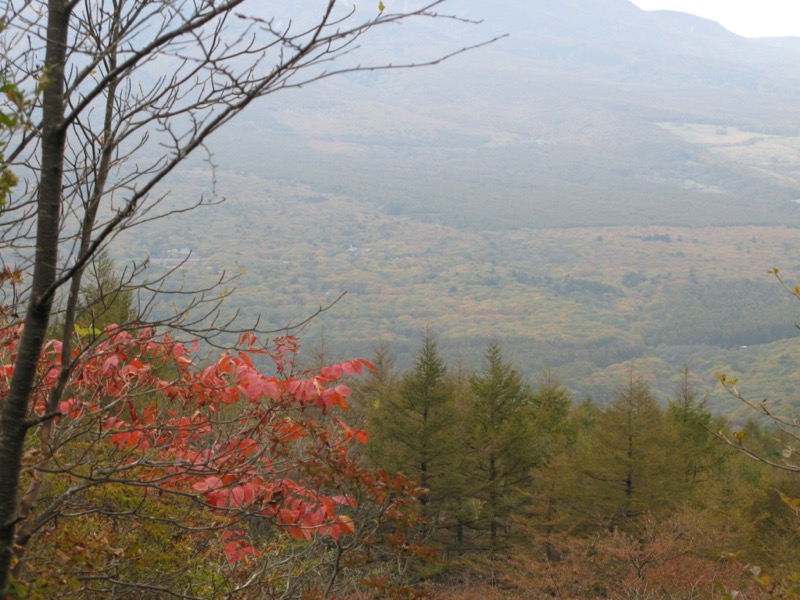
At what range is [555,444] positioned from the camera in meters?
21.5

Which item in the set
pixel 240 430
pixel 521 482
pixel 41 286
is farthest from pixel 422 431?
pixel 41 286

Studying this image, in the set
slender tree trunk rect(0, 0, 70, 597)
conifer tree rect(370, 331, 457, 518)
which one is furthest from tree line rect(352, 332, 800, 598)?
slender tree trunk rect(0, 0, 70, 597)

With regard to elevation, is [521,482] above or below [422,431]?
below

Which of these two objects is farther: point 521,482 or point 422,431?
point 521,482

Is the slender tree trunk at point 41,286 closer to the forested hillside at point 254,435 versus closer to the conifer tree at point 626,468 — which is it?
the forested hillside at point 254,435

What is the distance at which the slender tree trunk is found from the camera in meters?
2.43

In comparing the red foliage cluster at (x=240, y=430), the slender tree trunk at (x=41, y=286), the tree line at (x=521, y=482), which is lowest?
the tree line at (x=521, y=482)

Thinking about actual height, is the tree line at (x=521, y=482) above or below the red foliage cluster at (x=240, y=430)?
below

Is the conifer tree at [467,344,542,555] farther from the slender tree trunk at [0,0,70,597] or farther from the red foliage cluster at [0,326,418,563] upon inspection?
the slender tree trunk at [0,0,70,597]

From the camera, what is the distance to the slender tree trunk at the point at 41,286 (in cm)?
243

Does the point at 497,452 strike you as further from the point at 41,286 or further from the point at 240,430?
the point at 41,286

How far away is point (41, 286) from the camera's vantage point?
2445 millimetres

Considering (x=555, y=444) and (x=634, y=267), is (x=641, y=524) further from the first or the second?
(x=634, y=267)

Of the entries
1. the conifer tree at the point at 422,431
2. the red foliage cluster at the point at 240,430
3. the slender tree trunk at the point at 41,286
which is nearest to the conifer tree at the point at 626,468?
the conifer tree at the point at 422,431
